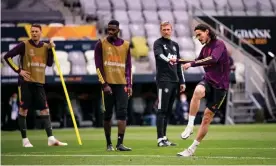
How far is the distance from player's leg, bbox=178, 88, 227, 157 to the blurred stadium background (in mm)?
16929

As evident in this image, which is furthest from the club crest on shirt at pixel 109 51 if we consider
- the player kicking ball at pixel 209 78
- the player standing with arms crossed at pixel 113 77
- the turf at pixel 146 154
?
the player kicking ball at pixel 209 78

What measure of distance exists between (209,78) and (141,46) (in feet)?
65.0

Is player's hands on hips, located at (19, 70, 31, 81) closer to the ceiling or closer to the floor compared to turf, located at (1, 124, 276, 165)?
closer to the ceiling

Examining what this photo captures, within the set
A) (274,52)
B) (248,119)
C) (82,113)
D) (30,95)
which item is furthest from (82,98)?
(30,95)

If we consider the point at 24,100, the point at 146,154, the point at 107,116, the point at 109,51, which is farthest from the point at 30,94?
the point at 146,154

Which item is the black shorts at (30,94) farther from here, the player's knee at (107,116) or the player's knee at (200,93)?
the player's knee at (200,93)

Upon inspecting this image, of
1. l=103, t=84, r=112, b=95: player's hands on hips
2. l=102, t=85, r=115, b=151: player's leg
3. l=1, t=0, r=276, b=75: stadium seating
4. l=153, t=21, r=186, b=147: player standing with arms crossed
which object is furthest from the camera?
l=1, t=0, r=276, b=75: stadium seating

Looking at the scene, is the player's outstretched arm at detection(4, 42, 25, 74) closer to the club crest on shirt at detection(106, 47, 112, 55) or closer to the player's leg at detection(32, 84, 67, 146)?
the player's leg at detection(32, 84, 67, 146)

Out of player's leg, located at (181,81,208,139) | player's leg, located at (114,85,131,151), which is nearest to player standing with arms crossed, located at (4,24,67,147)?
player's leg, located at (114,85,131,151)

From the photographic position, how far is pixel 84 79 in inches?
1174

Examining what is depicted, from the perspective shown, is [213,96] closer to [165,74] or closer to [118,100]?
[118,100]

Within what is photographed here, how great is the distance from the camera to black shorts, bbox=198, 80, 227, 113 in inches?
496

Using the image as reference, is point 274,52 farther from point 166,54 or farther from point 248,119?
point 166,54

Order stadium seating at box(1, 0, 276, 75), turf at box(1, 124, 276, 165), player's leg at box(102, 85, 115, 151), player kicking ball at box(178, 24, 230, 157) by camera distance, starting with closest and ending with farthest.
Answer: turf at box(1, 124, 276, 165) < player kicking ball at box(178, 24, 230, 157) < player's leg at box(102, 85, 115, 151) < stadium seating at box(1, 0, 276, 75)
